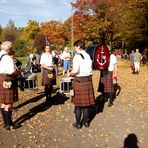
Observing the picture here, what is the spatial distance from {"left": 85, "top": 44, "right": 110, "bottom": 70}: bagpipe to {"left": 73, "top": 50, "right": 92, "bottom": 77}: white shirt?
4.83 ft

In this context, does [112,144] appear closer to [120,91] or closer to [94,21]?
[120,91]

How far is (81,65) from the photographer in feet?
24.8

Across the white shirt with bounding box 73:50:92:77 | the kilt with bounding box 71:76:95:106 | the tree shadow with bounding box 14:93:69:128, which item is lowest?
the tree shadow with bounding box 14:93:69:128

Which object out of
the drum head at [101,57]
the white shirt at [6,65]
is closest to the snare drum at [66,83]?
the drum head at [101,57]

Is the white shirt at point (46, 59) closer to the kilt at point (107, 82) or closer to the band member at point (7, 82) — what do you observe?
the kilt at point (107, 82)

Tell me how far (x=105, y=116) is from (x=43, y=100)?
3.02 meters

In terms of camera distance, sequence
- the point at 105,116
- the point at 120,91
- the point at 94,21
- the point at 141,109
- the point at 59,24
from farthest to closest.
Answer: the point at 59,24 < the point at 94,21 < the point at 120,91 < the point at 141,109 < the point at 105,116

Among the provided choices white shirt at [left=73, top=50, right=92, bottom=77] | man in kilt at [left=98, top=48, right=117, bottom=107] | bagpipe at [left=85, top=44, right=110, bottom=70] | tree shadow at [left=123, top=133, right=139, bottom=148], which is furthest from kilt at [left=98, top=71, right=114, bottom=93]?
tree shadow at [left=123, top=133, right=139, bottom=148]

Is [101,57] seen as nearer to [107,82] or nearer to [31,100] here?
[107,82]

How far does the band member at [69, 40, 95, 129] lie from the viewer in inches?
297

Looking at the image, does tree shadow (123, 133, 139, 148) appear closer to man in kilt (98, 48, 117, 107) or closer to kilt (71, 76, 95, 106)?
kilt (71, 76, 95, 106)

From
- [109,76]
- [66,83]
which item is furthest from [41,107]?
[109,76]

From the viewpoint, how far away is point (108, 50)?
32.0 feet

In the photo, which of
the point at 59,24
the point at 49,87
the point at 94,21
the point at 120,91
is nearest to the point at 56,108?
the point at 49,87
